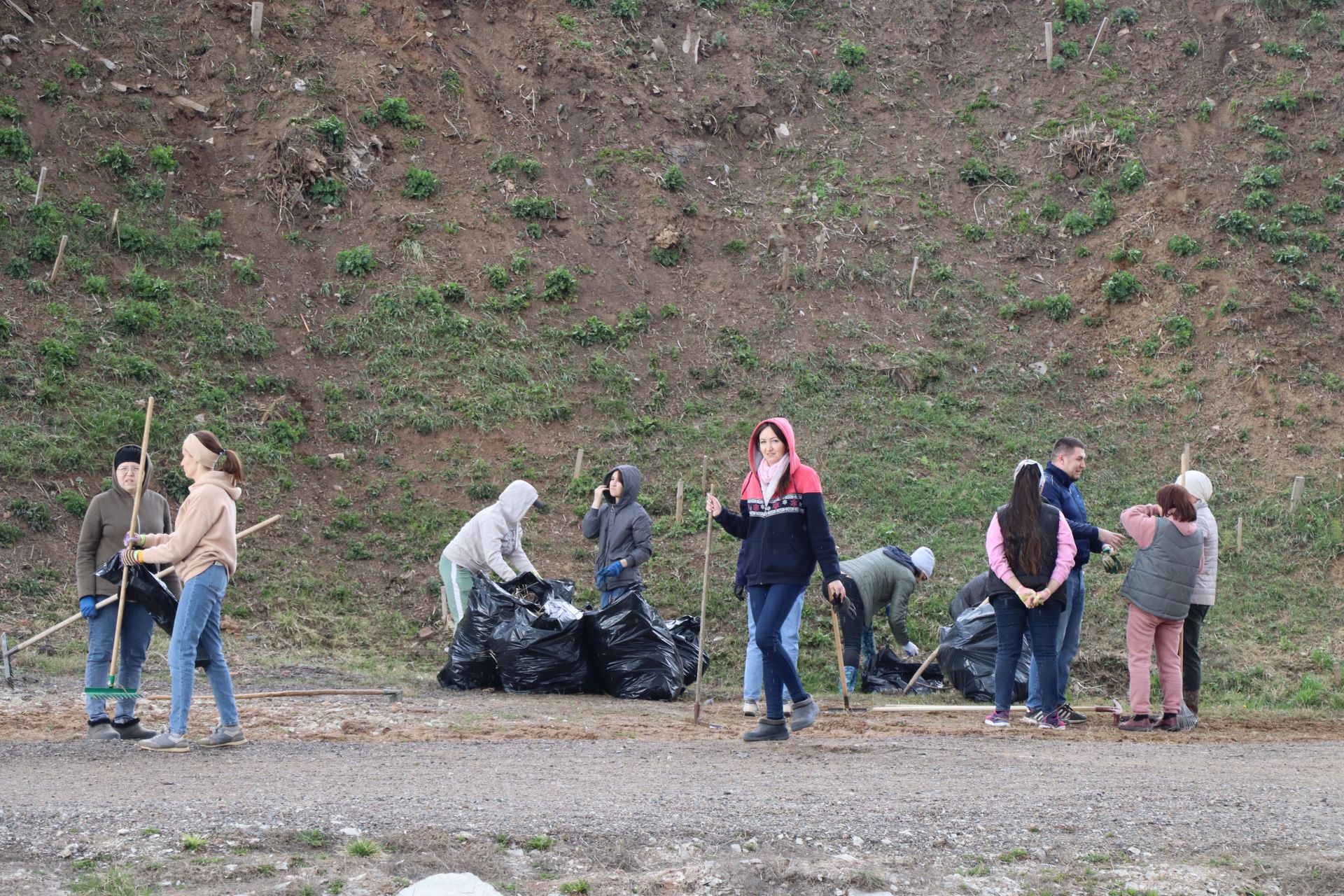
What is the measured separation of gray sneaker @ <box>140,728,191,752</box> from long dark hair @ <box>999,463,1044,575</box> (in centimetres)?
481

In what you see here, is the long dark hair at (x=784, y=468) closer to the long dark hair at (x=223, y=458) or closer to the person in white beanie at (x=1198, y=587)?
the long dark hair at (x=223, y=458)

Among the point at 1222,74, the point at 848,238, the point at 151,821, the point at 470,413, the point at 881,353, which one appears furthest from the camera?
the point at 1222,74

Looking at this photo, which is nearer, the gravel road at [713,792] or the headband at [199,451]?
the gravel road at [713,792]

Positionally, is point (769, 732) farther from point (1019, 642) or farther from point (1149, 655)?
point (1149, 655)

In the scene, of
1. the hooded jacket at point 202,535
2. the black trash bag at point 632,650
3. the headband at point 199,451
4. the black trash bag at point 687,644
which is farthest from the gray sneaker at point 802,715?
the headband at point 199,451

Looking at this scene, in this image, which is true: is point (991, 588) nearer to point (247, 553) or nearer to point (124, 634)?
point (124, 634)

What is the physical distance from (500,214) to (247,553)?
712 centimetres

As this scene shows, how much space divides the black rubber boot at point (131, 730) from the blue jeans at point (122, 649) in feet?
0.06

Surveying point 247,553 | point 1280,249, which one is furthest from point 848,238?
point 247,553

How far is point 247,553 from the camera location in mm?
11969

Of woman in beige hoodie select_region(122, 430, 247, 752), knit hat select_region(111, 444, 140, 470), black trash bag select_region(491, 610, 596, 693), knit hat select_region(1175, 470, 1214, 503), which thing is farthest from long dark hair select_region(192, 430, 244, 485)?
knit hat select_region(1175, 470, 1214, 503)

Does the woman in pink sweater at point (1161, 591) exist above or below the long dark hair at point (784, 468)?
below

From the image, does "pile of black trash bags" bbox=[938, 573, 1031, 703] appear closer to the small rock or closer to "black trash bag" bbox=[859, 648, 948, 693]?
"black trash bag" bbox=[859, 648, 948, 693]

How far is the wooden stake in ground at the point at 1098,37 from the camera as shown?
69.3ft
